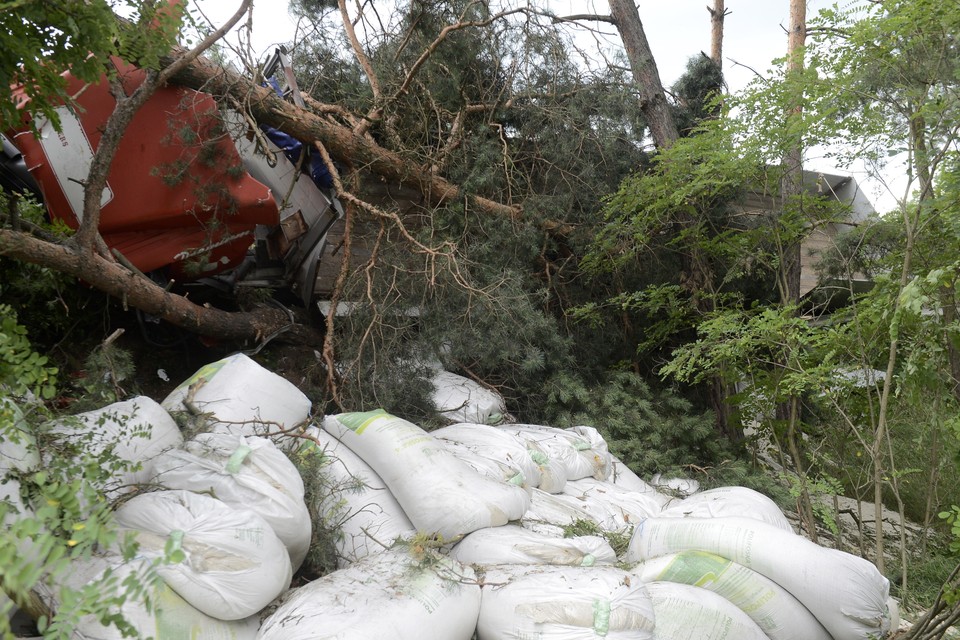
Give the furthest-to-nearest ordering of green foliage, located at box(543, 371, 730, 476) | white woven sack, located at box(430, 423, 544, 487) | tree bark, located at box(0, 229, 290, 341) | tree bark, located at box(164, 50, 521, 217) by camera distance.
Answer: green foliage, located at box(543, 371, 730, 476)
tree bark, located at box(164, 50, 521, 217)
white woven sack, located at box(430, 423, 544, 487)
tree bark, located at box(0, 229, 290, 341)

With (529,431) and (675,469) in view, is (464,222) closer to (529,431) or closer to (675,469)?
(529,431)

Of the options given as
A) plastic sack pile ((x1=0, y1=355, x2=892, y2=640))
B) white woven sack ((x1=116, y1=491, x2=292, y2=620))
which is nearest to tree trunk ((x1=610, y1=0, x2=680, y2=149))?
plastic sack pile ((x1=0, y1=355, x2=892, y2=640))

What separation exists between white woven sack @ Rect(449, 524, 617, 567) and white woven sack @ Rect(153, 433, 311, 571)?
1.90 feet

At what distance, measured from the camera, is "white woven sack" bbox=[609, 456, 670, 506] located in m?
3.61

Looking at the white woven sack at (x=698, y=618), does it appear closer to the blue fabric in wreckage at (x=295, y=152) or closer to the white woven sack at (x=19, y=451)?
the white woven sack at (x=19, y=451)

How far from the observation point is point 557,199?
14.8ft

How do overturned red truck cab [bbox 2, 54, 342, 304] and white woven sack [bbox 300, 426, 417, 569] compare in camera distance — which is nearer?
white woven sack [bbox 300, 426, 417, 569]

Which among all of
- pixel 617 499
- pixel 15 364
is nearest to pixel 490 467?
pixel 617 499

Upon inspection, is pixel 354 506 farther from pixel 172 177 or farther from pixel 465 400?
pixel 172 177

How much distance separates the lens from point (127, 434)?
2.35m

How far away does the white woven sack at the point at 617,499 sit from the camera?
322cm

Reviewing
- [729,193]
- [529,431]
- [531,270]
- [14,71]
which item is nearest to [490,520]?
[529,431]

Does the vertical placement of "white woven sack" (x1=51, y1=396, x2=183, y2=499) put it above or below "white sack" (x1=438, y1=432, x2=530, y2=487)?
above

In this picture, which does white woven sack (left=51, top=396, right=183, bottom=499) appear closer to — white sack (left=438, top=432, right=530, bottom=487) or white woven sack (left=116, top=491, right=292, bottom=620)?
white woven sack (left=116, top=491, right=292, bottom=620)
